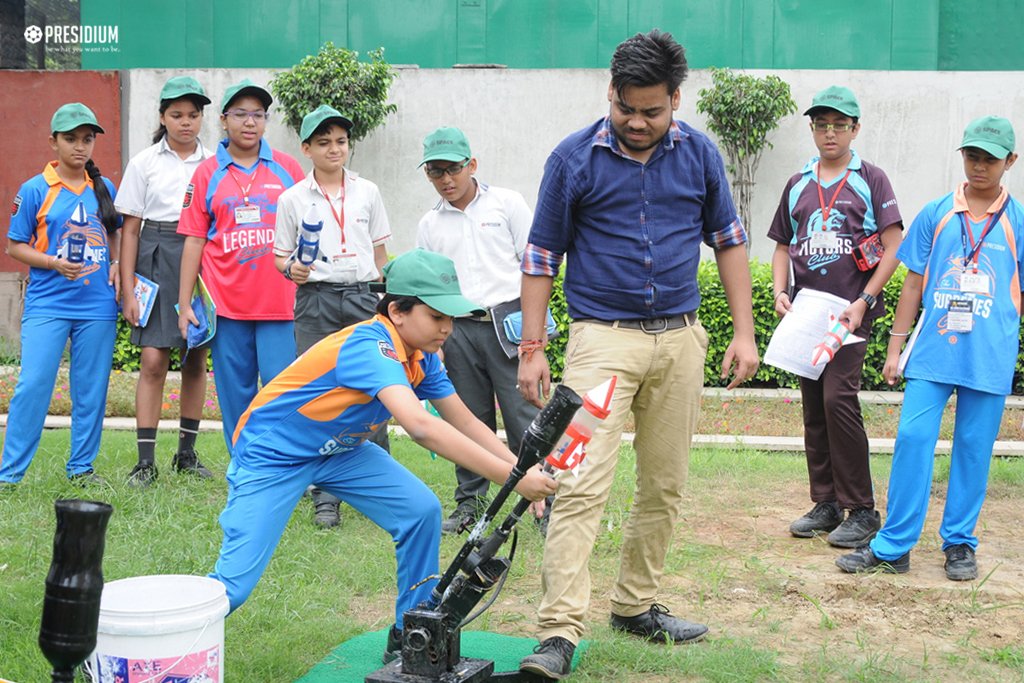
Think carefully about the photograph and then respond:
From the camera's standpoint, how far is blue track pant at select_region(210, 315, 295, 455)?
21.9 ft

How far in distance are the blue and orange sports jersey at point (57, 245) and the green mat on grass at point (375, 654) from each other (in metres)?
3.27

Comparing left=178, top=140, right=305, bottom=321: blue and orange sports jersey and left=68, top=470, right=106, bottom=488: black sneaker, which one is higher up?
left=178, top=140, right=305, bottom=321: blue and orange sports jersey

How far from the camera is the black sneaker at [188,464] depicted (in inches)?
286

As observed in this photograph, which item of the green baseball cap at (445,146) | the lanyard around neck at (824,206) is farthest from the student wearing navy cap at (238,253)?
the lanyard around neck at (824,206)

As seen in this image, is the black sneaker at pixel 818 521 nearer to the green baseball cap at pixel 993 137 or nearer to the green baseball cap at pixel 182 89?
the green baseball cap at pixel 993 137

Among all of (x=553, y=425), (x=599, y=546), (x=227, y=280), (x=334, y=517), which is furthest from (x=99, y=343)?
(x=553, y=425)

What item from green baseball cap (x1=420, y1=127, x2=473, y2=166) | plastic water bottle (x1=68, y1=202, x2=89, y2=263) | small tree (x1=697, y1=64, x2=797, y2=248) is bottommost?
plastic water bottle (x1=68, y1=202, x2=89, y2=263)

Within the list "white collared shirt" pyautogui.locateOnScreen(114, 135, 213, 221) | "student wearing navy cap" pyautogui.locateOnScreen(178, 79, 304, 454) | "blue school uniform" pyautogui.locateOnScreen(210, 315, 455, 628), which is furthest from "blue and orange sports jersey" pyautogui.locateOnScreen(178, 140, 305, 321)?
"blue school uniform" pyautogui.locateOnScreen(210, 315, 455, 628)

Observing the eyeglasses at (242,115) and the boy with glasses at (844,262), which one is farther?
the eyeglasses at (242,115)

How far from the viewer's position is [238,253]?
666 cm

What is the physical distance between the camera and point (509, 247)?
6.31 meters

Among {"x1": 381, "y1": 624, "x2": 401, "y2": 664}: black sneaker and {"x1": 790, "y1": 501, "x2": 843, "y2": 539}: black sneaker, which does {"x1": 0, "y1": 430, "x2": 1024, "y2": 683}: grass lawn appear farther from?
{"x1": 381, "y1": 624, "x2": 401, "y2": 664}: black sneaker

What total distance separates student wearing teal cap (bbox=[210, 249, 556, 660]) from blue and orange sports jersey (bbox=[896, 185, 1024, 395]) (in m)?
2.44

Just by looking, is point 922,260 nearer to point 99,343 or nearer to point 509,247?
point 509,247
